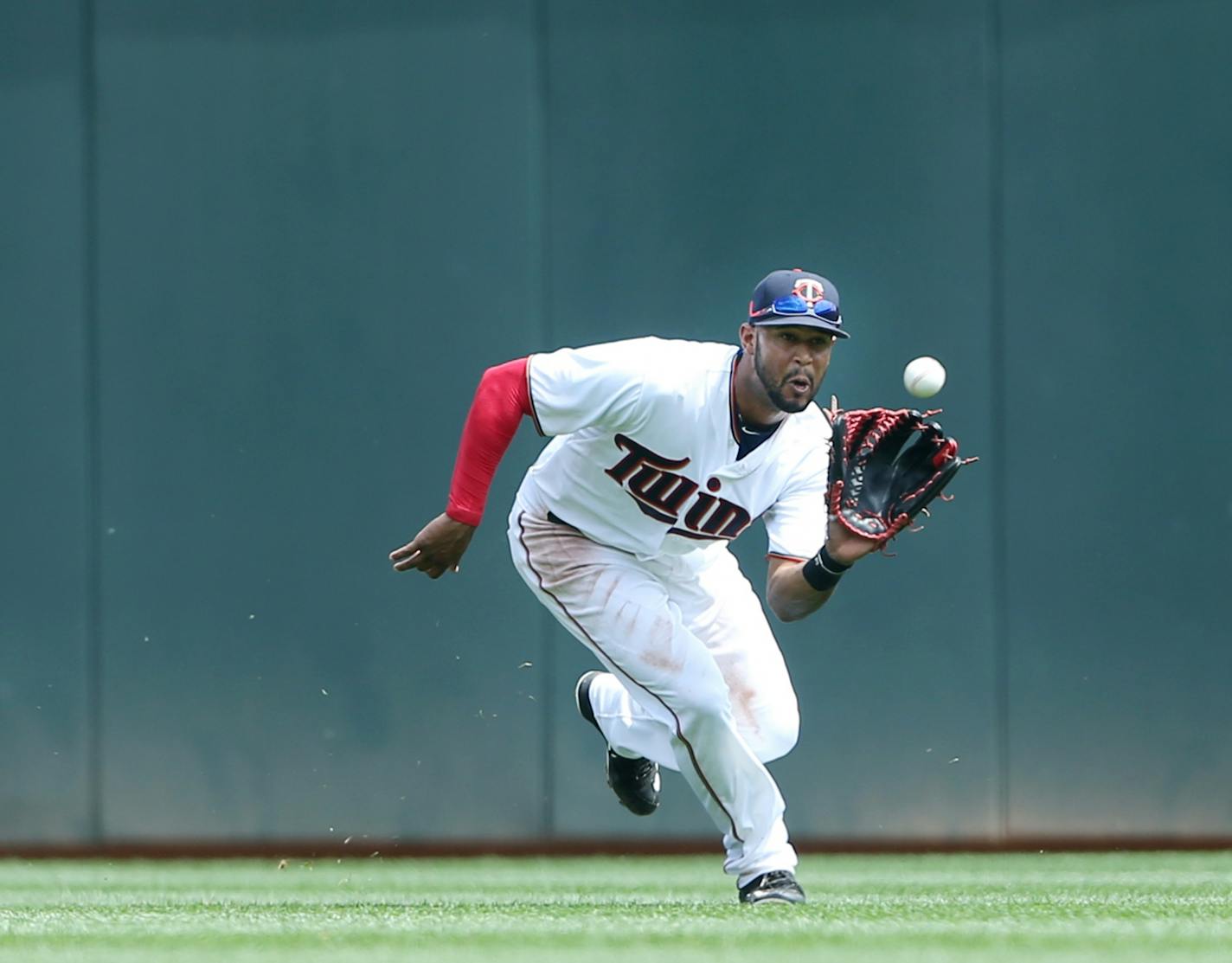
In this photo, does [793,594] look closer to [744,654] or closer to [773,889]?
[744,654]

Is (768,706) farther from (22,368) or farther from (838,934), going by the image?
(22,368)

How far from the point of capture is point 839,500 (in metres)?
4.44

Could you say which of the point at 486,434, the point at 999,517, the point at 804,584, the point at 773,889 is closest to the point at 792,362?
the point at 804,584

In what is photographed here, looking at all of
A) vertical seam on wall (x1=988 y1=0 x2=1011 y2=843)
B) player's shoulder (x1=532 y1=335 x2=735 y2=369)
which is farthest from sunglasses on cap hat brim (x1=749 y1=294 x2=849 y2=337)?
vertical seam on wall (x1=988 y1=0 x2=1011 y2=843)

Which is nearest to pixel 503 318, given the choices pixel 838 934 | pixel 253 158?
pixel 253 158

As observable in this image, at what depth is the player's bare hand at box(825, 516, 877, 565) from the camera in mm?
4410

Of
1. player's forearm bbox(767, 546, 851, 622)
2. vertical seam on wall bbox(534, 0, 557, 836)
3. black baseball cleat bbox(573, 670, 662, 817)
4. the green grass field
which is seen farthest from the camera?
vertical seam on wall bbox(534, 0, 557, 836)

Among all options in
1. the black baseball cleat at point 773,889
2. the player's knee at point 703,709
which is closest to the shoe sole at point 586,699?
the player's knee at point 703,709

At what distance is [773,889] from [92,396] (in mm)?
3586

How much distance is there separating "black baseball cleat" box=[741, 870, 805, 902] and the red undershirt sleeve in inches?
44.7

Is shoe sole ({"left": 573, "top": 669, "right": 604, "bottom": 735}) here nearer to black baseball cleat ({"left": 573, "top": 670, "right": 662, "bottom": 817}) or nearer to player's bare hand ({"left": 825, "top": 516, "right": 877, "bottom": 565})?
black baseball cleat ({"left": 573, "top": 670, "right": 662, "bottom": 817})

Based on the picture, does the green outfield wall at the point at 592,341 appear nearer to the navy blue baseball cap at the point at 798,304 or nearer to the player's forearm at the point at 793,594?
the player's forearm at the point at 793,594

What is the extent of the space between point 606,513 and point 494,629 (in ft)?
6.69

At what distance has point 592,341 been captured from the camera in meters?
6.88
